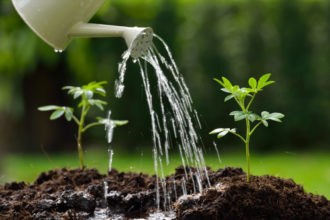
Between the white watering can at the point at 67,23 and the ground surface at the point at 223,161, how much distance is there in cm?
292

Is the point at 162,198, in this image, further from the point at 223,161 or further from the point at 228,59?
the point at 228,59

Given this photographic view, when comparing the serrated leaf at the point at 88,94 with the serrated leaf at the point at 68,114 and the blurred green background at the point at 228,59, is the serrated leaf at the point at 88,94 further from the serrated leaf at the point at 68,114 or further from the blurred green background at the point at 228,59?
the blurred green background at the point at 228,59

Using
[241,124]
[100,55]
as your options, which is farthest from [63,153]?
[241,124]

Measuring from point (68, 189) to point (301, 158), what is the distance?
5.05 m

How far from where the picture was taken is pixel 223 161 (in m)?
5.43

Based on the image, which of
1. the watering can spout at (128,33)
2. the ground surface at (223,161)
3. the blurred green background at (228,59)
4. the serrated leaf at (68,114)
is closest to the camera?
the watering can spout at (128,33)

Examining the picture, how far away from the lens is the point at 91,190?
2.17m

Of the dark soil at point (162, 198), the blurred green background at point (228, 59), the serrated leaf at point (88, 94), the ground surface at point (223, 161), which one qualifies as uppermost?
the blurred green background at point (228, 59)

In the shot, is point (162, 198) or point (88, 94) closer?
point (162, 198)

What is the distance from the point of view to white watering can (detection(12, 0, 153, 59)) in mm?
1927

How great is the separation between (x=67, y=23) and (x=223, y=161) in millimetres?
3691

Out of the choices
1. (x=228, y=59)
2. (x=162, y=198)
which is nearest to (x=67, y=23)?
(x=162, y=198)

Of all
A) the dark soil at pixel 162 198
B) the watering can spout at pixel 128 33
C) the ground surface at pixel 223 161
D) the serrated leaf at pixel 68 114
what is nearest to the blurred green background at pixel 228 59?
the ground surface at pixel 223 161

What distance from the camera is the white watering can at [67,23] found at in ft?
6.32
